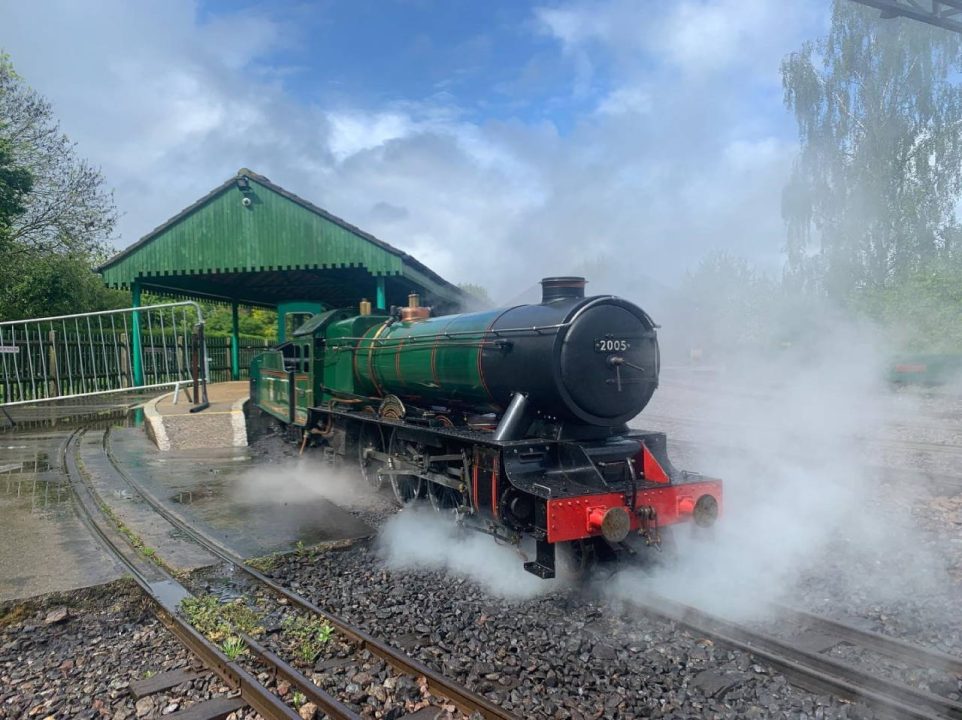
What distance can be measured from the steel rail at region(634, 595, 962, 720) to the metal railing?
30.1ft

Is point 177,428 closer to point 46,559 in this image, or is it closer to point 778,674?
point 46,559

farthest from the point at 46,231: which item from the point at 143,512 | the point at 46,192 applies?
the point at 143,512

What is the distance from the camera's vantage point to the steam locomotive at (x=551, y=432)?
4.74 meters

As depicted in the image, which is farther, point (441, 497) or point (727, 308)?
point (727, 308)

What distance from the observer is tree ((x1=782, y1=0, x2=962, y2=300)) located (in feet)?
73.7

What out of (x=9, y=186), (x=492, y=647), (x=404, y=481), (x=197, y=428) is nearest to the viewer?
(x=492, y=647)

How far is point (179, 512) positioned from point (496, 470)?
3808mm

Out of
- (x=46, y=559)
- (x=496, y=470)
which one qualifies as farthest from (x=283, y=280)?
(x=496, y=470)

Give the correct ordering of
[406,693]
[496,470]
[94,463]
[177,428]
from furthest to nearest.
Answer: [177,428]
[94,463]
[496,470]
[406,693]

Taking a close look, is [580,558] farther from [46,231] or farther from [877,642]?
[46,231]

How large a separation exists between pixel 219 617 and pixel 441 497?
2470 mm

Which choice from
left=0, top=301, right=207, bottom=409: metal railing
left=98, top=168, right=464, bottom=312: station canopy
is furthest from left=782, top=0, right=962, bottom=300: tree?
left=0, top=301, right=207, bottom=409: metal railing

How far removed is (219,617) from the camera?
170 inches

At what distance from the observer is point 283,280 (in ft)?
59.2
